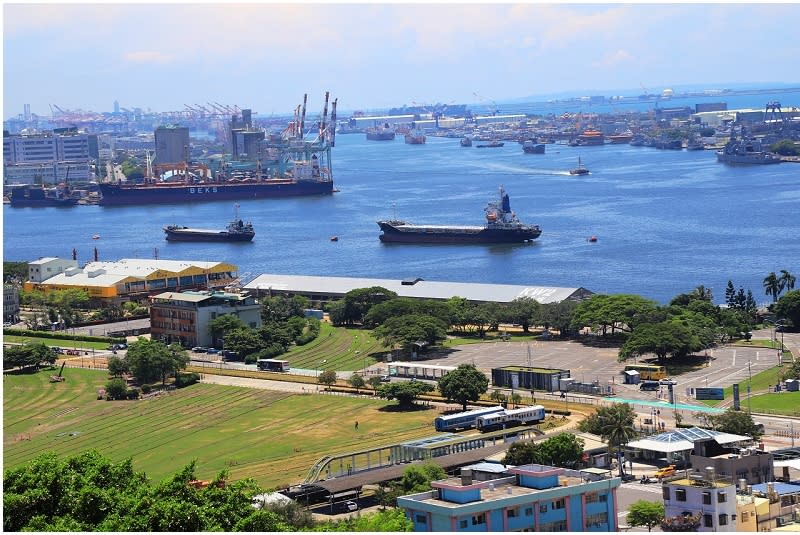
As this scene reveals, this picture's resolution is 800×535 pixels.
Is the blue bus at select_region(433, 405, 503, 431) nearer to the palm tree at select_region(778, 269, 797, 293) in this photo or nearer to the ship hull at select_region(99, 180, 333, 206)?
the palm tree at select_region(778, 269, 797, 293)

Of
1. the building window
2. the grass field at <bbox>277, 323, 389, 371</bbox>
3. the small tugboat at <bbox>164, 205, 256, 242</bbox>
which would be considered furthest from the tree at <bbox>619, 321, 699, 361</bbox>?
the small tugboat at <bbox>164, 205, 256, 242</bbox>

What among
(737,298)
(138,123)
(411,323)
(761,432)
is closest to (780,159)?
(737,298)

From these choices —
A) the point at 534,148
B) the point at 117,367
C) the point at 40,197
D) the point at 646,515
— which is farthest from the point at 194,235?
the point at 534,148

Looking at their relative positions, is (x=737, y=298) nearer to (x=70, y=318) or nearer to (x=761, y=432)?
(x=761, y=432)

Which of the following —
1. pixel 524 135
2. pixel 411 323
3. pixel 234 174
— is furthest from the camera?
pixel 524 135

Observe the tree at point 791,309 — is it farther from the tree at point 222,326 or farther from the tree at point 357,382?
the tree at point 222,326

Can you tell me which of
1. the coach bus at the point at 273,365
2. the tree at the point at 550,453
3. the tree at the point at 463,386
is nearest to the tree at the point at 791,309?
the tree at the point at 463,386
